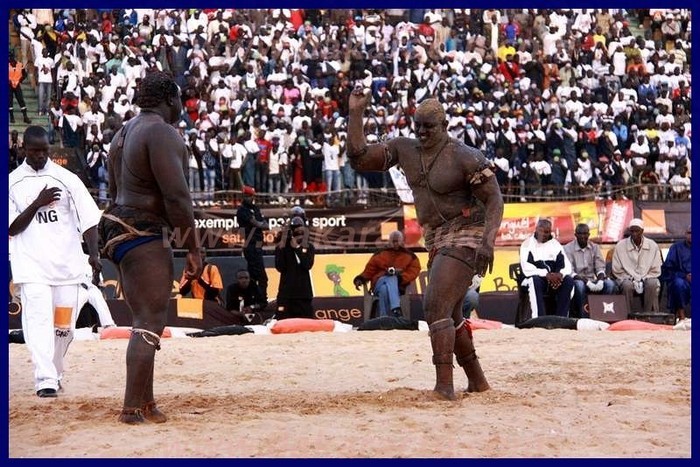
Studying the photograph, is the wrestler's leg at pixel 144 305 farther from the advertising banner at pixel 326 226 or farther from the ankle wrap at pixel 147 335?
the advertising banner at pixel 326 226

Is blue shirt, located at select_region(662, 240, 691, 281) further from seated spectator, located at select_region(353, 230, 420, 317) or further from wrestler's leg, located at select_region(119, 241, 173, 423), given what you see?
wrestler's leg, located at select_region(119, 241, 173, 423)

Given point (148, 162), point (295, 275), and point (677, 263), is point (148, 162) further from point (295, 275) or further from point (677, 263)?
point (677, 263)

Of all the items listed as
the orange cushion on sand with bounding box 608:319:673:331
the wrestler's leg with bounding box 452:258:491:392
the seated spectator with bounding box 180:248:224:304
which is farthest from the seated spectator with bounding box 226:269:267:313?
the wrestler's leg with bounding box 452:258:491:392

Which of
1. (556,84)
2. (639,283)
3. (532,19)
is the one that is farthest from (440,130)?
(532,19)

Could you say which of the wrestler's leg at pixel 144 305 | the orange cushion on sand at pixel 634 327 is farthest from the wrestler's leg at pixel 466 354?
the orange cushion on sand at pixel 634 327

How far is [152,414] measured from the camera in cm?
734

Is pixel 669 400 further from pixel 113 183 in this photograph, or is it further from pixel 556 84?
pixel 556 84

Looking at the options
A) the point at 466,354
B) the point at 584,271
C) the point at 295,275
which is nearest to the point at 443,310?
the point at 466,354

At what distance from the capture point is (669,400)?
8.26 meters

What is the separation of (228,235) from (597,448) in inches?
536

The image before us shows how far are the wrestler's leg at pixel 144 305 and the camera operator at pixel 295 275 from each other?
27.4 ft

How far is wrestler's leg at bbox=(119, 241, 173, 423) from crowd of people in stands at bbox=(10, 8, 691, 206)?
46.6 feet

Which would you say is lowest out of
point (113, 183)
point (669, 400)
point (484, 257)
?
point (669, 400)

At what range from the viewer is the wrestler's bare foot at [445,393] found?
8.17 m
